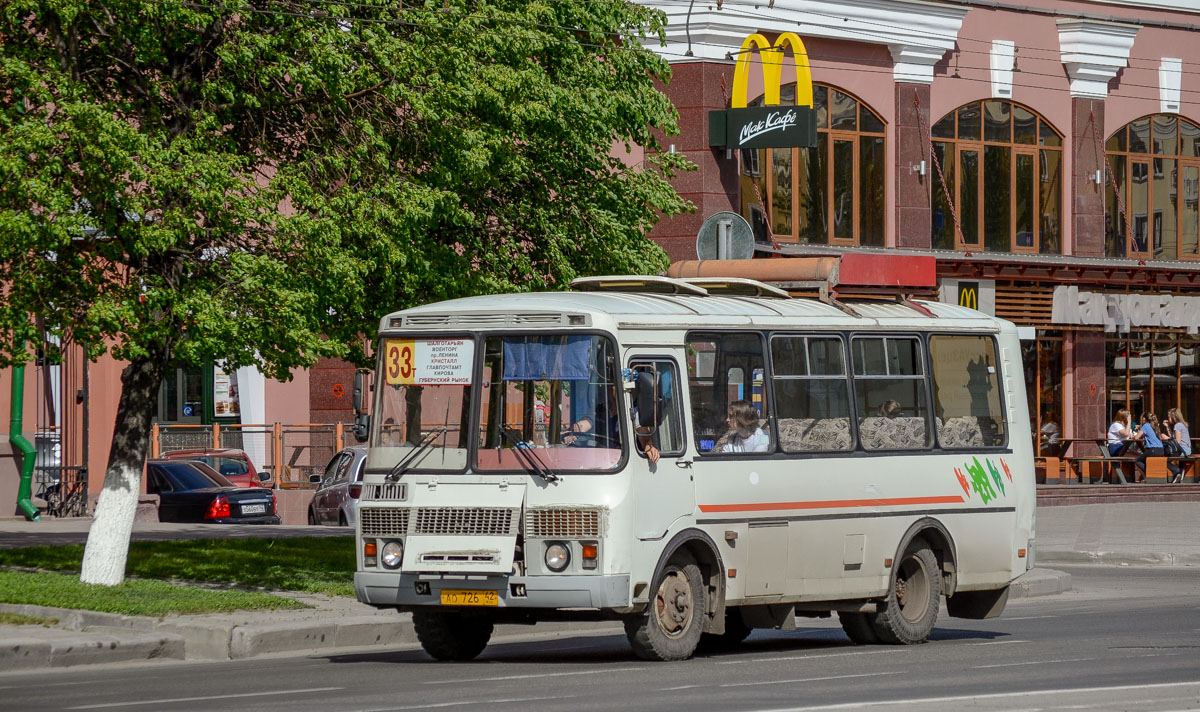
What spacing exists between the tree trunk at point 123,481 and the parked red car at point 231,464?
45.9 feet

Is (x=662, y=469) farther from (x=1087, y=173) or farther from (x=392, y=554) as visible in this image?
(x=1087, y=173)

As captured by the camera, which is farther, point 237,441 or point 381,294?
point 237,441

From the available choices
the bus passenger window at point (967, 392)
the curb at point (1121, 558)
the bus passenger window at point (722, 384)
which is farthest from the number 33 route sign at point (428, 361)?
the curb at point (1121, 558)

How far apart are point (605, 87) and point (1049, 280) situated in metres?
21.1

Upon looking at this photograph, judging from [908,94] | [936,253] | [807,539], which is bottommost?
[807,539]

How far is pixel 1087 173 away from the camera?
40.4 metres

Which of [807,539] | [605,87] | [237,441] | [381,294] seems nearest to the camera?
[807,539]

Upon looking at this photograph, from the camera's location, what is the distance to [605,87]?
20.7 m

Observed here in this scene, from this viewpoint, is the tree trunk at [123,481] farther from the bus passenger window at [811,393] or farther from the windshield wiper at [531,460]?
the bus passenger window at [811,393]

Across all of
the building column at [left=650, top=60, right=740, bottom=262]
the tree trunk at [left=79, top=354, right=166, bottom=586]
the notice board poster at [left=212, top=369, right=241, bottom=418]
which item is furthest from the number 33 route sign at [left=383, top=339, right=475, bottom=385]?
the notice board poster at [left=212, top=369, right=241, bottom=418]

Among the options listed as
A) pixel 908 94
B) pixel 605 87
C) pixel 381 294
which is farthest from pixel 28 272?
pixel 908 94

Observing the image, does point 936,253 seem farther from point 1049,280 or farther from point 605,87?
point 605,87

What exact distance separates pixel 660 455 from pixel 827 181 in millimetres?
24119

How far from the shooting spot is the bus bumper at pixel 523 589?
13133 mm
